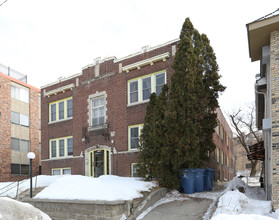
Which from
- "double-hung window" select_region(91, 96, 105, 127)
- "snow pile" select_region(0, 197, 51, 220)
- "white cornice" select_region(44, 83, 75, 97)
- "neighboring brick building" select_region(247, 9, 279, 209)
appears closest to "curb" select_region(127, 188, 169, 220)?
"neighboring brick building" select_region(247, 9, 279, 209)

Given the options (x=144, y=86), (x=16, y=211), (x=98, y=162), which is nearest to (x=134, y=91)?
(x=144, y=86)

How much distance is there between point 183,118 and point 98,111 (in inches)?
325

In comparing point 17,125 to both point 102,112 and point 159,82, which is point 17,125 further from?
point 159,82

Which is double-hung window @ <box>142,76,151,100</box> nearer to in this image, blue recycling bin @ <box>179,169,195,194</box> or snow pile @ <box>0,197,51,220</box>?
blue recycling bin @ <box>179,169,195,194</box>

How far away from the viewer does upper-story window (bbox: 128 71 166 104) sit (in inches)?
602

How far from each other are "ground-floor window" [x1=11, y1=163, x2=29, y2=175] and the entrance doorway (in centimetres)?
1320

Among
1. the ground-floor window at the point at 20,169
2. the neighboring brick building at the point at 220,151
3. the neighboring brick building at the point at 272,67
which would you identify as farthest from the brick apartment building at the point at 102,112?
the ground-floor window at the point at 20,169

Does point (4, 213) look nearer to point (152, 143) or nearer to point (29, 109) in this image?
point (152, 143)

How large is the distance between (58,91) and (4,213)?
1684 centimetres

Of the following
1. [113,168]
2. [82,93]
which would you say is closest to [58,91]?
[82,93]

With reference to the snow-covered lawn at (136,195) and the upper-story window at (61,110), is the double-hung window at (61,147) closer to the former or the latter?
the upper-story window at (61,110)

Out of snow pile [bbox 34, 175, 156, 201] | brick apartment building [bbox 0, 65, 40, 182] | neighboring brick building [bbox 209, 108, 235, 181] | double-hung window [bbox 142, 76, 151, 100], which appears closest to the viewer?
snow pile [bbox 34, 175, 156, 201]

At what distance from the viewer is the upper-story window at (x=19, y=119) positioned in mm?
28031

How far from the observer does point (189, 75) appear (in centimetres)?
1155
